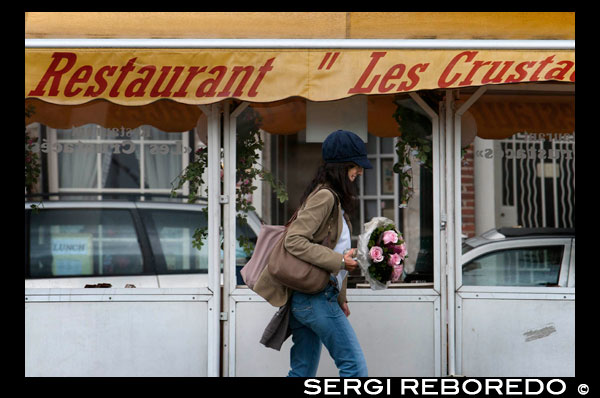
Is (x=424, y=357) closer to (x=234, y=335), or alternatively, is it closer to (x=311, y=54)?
(x=234, y=335)

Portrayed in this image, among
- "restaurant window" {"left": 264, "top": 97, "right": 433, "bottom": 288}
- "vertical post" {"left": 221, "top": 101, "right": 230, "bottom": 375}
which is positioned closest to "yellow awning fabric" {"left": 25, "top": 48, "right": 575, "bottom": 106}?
"vertical post" {"left": 221, "top": 101, "right": 230, "bottom": 375}

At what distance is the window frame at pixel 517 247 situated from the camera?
5414 mm

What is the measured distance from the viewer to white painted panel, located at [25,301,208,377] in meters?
5.34

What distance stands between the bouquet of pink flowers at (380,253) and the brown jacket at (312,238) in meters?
0.16

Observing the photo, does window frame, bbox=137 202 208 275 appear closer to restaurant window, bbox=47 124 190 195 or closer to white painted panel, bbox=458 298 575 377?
restaurant window, bbox=47 124 190 195

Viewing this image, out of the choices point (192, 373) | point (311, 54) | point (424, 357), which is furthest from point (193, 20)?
point (424, 357)

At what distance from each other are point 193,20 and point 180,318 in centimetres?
195

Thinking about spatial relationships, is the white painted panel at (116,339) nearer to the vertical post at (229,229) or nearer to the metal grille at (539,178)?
the vertical post at (229,229)

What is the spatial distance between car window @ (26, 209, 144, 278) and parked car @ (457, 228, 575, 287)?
2.55 metres

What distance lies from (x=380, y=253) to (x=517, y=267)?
80.2 inches

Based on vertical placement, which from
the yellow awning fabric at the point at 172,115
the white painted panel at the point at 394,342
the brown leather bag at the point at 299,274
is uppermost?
the yellow awning fabric at the point at 172,115

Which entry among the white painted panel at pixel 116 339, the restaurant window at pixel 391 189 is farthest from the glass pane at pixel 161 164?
the white painted panel at pixel 116 339

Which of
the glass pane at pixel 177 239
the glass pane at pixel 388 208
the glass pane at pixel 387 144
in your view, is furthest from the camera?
the glass pane at pixel 388 208

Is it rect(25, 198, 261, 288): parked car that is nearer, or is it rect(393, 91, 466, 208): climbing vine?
rect(393, 91, 466, 208): climbing vine
